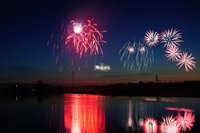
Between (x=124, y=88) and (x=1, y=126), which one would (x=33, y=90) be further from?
(x=1, y=126)

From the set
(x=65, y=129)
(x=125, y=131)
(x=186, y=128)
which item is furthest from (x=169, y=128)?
(x=65, y=129)

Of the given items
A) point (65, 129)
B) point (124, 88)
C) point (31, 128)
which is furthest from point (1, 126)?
point (124, 88)

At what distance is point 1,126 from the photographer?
27.8m

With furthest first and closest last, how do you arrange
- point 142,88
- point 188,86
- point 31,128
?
point 142,88, point 188,86, point 31,128

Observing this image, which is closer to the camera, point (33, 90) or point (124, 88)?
point (124, 88)

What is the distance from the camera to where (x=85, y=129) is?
79.2ft

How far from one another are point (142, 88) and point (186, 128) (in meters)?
108

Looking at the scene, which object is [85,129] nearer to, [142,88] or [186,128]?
[186,128]

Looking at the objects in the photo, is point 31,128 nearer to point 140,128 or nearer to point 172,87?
point 140,128

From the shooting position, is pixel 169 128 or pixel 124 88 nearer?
pixel 169 128

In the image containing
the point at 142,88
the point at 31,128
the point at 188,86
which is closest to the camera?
the point at 31,128

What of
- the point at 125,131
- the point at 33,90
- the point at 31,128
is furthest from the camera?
the point at 33,90

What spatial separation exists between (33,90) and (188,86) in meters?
80.9

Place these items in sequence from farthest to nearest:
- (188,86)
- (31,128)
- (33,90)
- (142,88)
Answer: (33,90) → (142,88) → (188,86) → (31,128)
